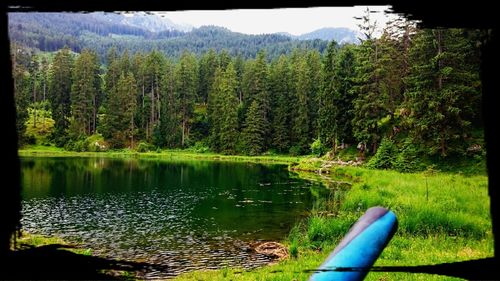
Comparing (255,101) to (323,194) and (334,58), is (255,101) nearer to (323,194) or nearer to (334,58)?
(334,58)

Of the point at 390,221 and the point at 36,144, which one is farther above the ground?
the point at 390,221

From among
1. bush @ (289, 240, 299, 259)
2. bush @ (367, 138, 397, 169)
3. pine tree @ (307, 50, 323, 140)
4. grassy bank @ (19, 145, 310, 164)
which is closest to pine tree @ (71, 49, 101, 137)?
grassy bank @ (19, 145, 310, 164)

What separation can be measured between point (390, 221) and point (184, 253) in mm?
14619

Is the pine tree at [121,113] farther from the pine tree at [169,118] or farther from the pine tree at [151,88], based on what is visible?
the pine tree at [169,118]

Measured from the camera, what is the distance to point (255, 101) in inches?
3418

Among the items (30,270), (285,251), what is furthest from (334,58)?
(30,270)

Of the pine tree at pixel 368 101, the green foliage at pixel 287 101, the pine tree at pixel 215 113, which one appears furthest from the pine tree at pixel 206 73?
the pine tree at pixel 368 101

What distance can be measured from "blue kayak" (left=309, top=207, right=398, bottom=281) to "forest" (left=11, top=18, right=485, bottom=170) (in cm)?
3052

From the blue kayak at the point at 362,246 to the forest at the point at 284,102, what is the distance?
1202 inches

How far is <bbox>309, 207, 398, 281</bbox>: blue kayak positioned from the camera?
2.69 m

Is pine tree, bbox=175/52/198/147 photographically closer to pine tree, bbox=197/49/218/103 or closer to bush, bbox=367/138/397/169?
pine tree, bbox=197/49/218/103

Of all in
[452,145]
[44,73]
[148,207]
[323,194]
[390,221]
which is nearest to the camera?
[390,221]

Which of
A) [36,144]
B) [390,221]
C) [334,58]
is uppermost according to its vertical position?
[334,58]

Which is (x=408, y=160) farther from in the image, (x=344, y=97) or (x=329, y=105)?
(x=329, y=105)
